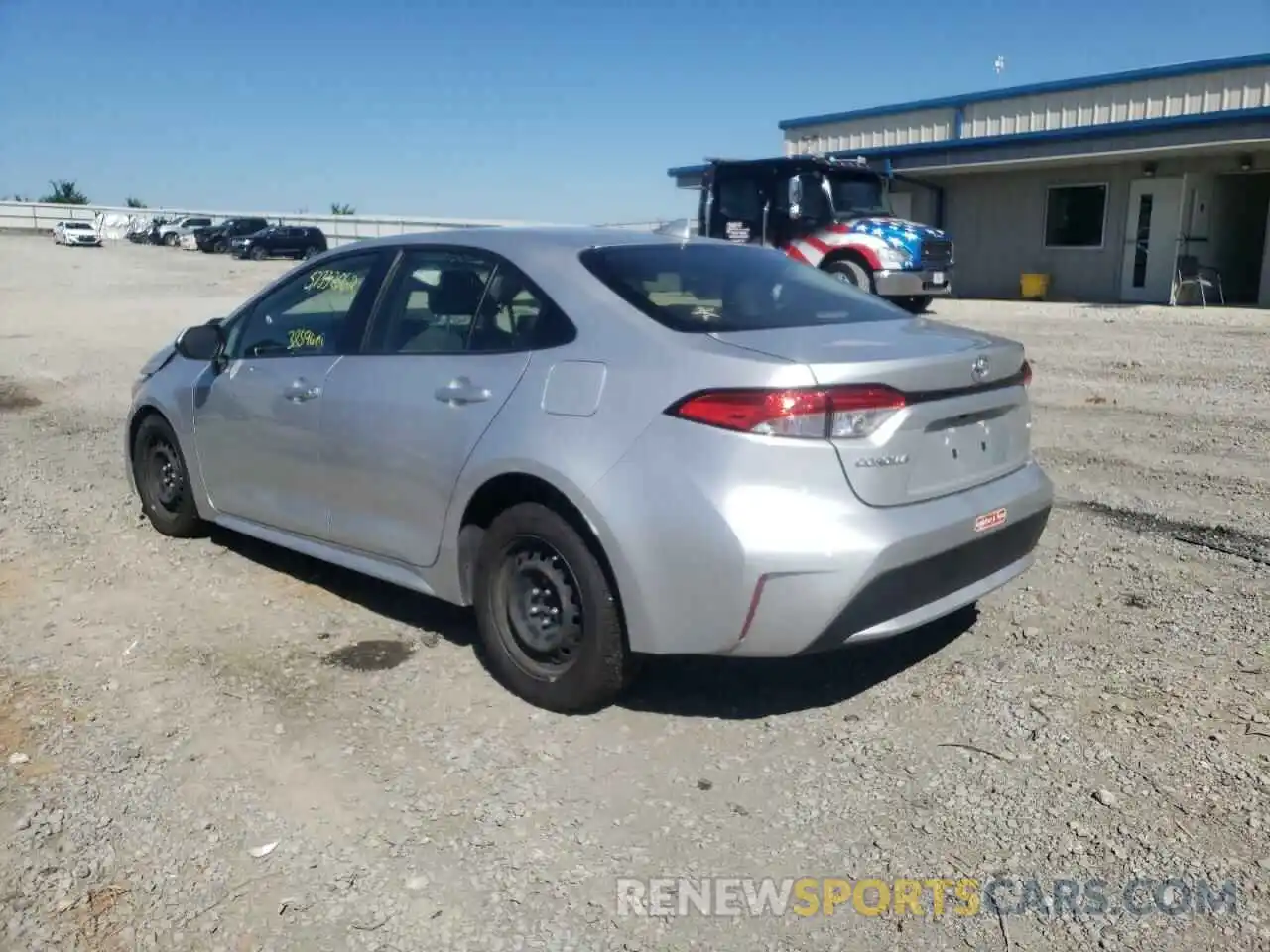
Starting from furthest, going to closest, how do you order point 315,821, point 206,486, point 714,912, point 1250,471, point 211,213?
point 211,213
point 1250,471
point 206,486
point 315,821
point 714,912

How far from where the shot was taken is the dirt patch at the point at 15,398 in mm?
10289

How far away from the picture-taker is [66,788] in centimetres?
329

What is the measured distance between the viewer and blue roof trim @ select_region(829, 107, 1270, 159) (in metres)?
18.5

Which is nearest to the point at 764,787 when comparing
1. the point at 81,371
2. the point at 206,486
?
the point at 206,486

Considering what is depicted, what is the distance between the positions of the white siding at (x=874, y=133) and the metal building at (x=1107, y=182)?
0.55ft

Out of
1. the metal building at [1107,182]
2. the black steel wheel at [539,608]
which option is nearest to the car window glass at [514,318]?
the black steel wheel at [539,608]

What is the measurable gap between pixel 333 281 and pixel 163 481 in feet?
5.82

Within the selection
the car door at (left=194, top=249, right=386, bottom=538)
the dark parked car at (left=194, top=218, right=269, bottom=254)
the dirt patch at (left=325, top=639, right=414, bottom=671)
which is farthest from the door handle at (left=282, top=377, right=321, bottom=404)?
the dark parked car at (left=194, top=218, right=269, bottom=254)

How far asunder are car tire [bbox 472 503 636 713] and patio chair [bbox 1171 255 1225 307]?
19.7 m

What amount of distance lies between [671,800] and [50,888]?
166 cm

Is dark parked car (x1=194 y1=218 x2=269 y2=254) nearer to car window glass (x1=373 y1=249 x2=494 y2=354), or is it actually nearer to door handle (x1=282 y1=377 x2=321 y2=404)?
door handle (x1=282 y1=377 x2=321 y2=404)

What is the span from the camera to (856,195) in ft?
55.1

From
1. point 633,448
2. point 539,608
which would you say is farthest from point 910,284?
point 633,448

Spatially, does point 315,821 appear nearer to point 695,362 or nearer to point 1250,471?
point 695,362
